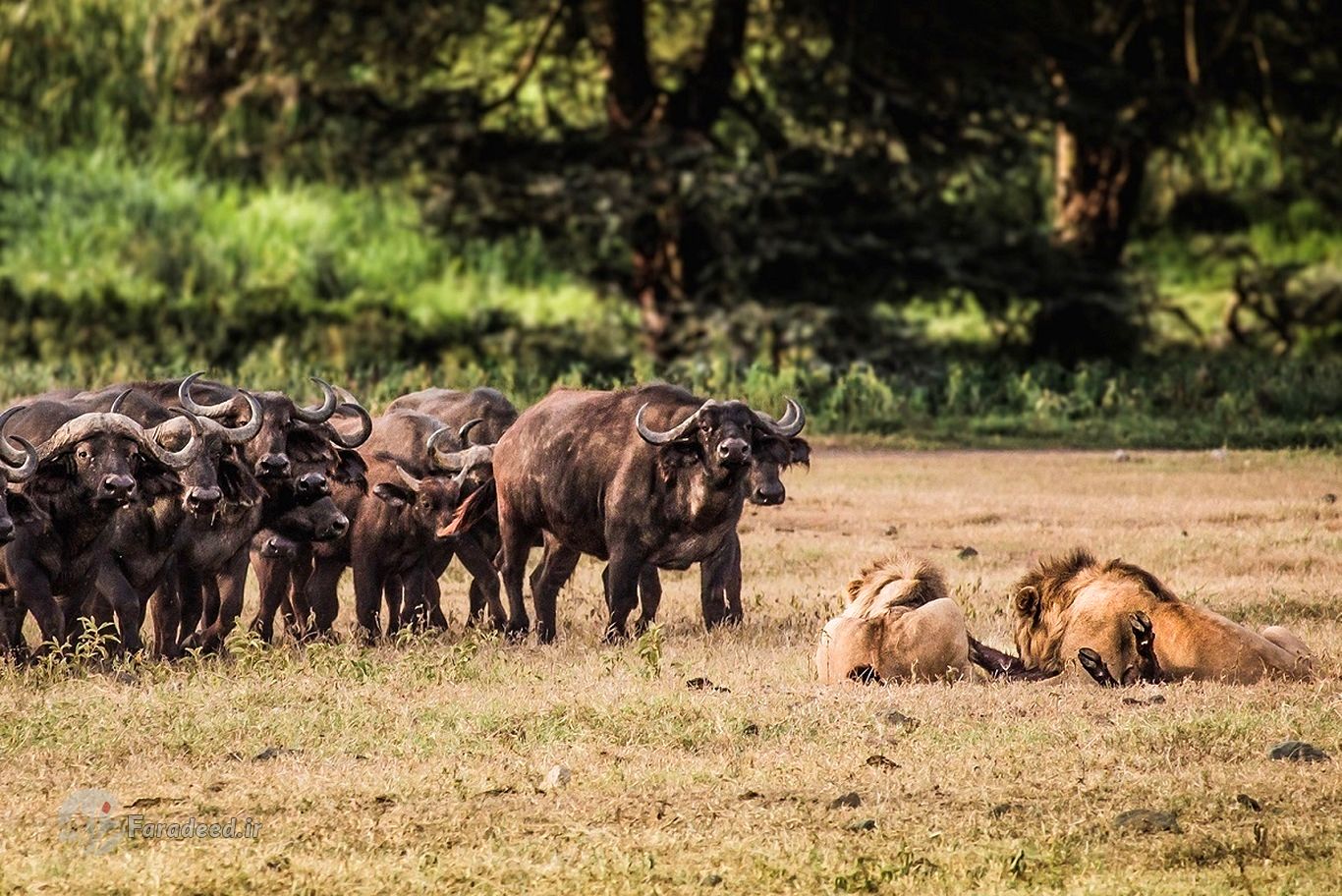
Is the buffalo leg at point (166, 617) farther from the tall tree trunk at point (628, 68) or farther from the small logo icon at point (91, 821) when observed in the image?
the tall tree trunk at point (628, 68)

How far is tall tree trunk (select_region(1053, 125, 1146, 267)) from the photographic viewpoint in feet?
109

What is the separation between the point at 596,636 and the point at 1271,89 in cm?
2268

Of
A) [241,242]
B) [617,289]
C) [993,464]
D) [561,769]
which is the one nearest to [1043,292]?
[617,289]

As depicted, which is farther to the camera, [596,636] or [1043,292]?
[1043,292]

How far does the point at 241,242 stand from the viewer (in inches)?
1416

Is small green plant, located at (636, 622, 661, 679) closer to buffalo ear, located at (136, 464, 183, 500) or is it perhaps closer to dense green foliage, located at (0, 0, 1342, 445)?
buffalo ear, located at (136, 464, 183, 500)

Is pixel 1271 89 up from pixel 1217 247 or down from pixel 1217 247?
up

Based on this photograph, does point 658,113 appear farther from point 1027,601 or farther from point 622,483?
point 1027,601

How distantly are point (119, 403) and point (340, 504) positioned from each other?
1.61 m

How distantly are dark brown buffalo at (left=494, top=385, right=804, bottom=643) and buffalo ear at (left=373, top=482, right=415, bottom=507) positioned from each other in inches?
25.0

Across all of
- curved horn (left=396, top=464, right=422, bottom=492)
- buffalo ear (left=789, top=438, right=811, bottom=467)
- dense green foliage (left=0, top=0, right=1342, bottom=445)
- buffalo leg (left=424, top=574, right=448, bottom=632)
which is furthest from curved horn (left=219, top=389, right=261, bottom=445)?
dense green foliage (left=0, top=0, right=1342, bottom=445)

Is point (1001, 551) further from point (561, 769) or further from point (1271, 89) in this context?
point (1271, 89)

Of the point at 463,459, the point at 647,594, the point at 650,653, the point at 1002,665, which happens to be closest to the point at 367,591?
the point at 463,459

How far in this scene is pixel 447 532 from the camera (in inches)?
544
